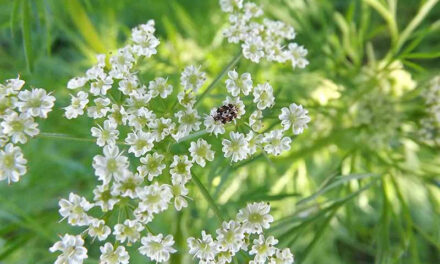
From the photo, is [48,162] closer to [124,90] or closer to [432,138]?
[124,90]

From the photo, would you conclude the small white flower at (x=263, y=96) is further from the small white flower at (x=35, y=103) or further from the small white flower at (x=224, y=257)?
the small white flower at (x=35, y=103)

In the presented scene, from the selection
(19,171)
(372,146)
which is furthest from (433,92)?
(19,171)

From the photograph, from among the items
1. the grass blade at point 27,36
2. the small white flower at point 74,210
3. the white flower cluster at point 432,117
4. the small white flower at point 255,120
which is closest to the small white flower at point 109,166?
the small white flower at point 74,210

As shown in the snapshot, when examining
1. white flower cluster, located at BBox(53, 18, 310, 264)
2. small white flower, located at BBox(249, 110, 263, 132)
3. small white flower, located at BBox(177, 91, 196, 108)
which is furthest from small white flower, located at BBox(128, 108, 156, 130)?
Result: small white flower, located at BBox(249, 110, 263, 132)

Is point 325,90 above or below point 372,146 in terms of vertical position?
above

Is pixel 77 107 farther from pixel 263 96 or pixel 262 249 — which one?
pixel 262 249

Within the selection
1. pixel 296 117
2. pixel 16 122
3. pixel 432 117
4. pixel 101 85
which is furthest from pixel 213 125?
pixel 432 117
